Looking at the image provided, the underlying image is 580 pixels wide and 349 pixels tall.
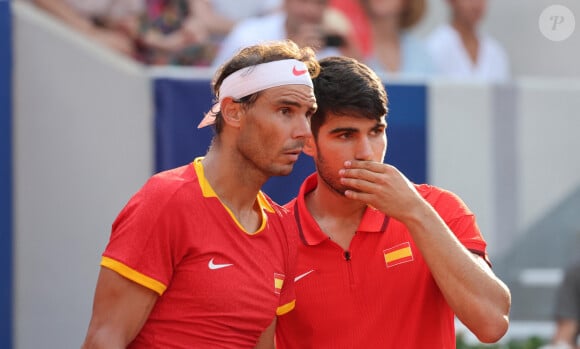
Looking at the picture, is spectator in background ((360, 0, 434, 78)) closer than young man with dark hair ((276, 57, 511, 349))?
No

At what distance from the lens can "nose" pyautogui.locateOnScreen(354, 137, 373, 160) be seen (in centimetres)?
334

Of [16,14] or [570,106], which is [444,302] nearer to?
[16,14]

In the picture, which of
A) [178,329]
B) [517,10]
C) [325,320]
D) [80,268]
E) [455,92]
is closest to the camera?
[178,329]

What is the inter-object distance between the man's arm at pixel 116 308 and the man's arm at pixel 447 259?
0.86 metres

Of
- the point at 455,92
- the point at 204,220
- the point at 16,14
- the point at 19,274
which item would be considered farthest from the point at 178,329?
the point at 455,92

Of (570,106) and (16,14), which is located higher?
(16,14)

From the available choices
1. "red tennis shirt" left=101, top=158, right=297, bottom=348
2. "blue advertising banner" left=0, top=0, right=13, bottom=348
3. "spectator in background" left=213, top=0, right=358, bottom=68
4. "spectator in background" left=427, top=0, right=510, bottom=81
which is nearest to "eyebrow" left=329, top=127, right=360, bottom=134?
"red tennis shirt" left=101, top=158, right=297, bottom=348

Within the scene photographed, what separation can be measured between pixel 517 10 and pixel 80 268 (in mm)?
4953

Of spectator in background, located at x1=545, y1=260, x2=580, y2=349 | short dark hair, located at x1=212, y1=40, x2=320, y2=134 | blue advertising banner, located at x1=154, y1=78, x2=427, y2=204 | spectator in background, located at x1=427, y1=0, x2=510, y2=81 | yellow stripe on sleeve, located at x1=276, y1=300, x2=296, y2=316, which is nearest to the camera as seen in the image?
short dark hair, located at x1=212, y1=40, x2=320, y2=134

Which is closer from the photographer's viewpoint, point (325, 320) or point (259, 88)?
point (259, 88)

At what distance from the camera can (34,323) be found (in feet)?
15.5

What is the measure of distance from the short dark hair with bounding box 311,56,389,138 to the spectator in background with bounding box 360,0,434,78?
3919mm

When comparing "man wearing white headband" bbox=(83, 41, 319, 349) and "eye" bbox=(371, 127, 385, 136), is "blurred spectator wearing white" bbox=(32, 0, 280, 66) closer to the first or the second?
"eye" bbox=(371, 127, 385, 136)

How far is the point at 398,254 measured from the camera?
3.46 metres
